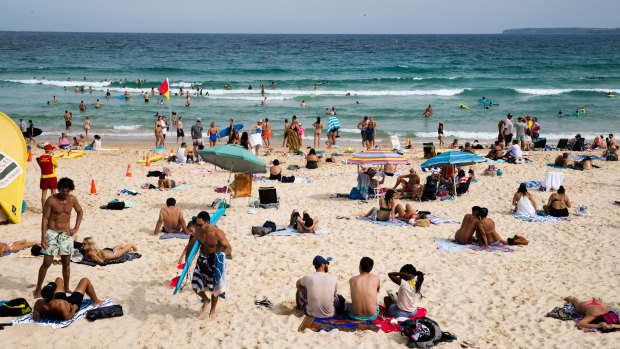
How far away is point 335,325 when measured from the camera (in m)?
6.42

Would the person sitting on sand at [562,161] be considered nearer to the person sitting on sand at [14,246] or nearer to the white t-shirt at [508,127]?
the white t-shirt at [508,127]

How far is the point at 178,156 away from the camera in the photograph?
1750cm

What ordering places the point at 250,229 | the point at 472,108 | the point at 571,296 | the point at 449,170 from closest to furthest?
the point at 571,296
the point at 250,229
the point at 449,170
the point at 472,108

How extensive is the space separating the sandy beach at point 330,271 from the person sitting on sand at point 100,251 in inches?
8.2

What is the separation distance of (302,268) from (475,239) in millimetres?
3382

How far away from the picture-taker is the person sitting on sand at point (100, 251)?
323 inches

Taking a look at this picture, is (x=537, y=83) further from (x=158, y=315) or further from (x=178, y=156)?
(x=158, y=315)

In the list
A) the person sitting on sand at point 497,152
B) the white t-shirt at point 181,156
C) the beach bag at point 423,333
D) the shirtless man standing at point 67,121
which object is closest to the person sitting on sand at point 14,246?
the beach bag at point 423,333

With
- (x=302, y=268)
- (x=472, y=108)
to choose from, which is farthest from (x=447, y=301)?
(x=472, y=108)

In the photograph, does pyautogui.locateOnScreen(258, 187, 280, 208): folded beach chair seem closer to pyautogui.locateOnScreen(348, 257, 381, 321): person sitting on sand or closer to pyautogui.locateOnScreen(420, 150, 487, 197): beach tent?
pyautogui.locateOnScreen(420, 150, 487, 197): beach tent

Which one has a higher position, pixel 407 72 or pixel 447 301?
pixel 407 72

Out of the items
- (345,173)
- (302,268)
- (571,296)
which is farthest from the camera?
(345,173)

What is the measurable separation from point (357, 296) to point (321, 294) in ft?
1.44

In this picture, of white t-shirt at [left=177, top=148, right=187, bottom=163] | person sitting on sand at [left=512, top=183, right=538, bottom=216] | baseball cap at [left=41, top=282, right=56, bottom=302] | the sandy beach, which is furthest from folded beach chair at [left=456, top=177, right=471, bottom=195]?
baseball cap at [left=41, top=282, right=56, bottom=302]
